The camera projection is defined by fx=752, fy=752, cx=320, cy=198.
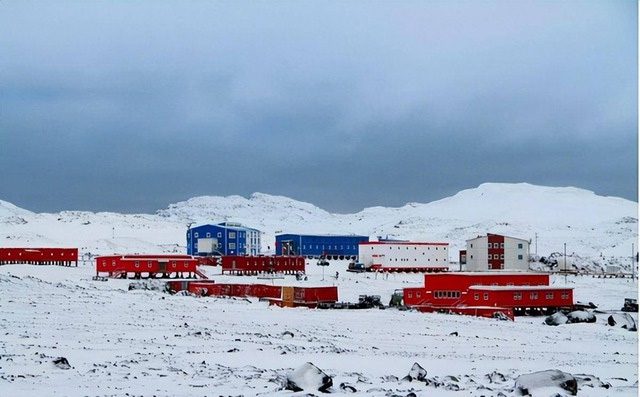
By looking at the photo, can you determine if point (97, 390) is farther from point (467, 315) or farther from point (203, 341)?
point (467, 315)

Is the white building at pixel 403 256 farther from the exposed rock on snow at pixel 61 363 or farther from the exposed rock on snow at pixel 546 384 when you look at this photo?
the exposed rock on snow at pixel 546 384

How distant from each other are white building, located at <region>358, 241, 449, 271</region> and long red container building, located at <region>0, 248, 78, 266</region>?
25664 mm

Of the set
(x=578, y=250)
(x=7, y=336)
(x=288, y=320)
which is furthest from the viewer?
(x=578, y=250)

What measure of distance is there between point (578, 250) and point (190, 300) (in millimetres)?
76891

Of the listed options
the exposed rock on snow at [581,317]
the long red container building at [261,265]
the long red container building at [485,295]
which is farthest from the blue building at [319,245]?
the exposed rock on snow at [581,317]

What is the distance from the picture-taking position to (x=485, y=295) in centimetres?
3956

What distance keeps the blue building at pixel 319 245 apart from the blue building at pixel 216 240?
459 centimetres

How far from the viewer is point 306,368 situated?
13.1 meters

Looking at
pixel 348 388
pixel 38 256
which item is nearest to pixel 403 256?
pixel 38 256

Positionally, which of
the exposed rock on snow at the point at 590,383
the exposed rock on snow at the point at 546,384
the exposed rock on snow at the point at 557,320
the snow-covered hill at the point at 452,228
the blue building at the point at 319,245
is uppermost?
the snow-covered hill at the point at 452,228

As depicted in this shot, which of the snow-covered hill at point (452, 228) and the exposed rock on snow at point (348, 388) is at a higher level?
the snow-covered hill at point (452, 228)

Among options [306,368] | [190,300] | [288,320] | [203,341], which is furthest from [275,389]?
[190,300]

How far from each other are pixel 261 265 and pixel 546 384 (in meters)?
50.1

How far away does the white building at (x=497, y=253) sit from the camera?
6731 centimetres
